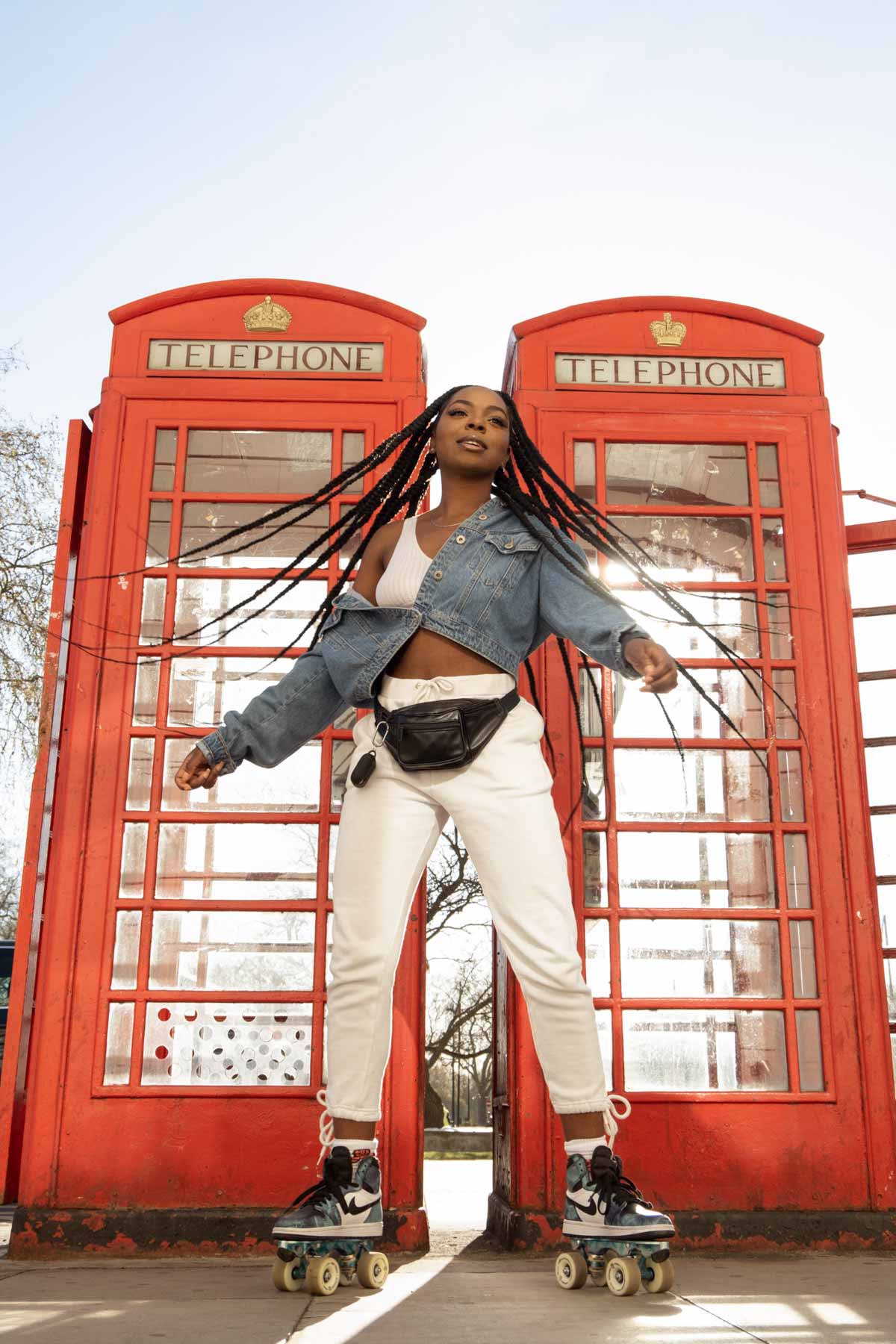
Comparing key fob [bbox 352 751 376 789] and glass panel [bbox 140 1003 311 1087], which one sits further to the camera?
glass panel [bbox 140 1003 311 1087]

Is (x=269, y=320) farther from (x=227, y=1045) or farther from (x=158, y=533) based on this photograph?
(x=227, y=1045)

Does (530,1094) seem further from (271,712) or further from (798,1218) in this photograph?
(271,712)

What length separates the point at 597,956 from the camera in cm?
376

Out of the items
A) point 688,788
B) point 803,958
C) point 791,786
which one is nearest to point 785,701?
point 791,786

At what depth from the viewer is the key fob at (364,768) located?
282 cm

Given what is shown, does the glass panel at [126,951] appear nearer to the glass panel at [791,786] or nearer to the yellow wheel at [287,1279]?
the yellow wheel at [287,1279]

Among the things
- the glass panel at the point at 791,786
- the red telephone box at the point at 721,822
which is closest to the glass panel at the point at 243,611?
the red telephone box at the point at 721,822

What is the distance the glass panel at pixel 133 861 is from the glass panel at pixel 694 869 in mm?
1486

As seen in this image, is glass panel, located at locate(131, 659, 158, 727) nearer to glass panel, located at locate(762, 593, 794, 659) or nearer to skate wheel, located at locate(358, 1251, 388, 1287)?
skate wheel, located at locate(358, 1251, 388, 1287)

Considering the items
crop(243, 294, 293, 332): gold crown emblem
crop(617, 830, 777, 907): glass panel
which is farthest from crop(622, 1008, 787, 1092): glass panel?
crop(243, 294, 293, 332): gold crown emblem

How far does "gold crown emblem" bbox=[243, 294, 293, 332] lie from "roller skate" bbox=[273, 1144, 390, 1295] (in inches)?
111

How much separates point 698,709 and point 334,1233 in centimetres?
217

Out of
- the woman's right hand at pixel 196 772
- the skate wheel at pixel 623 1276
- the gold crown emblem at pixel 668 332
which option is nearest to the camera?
the skate wheel at pixel 623 1276

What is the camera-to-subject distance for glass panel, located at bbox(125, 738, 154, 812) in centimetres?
386
